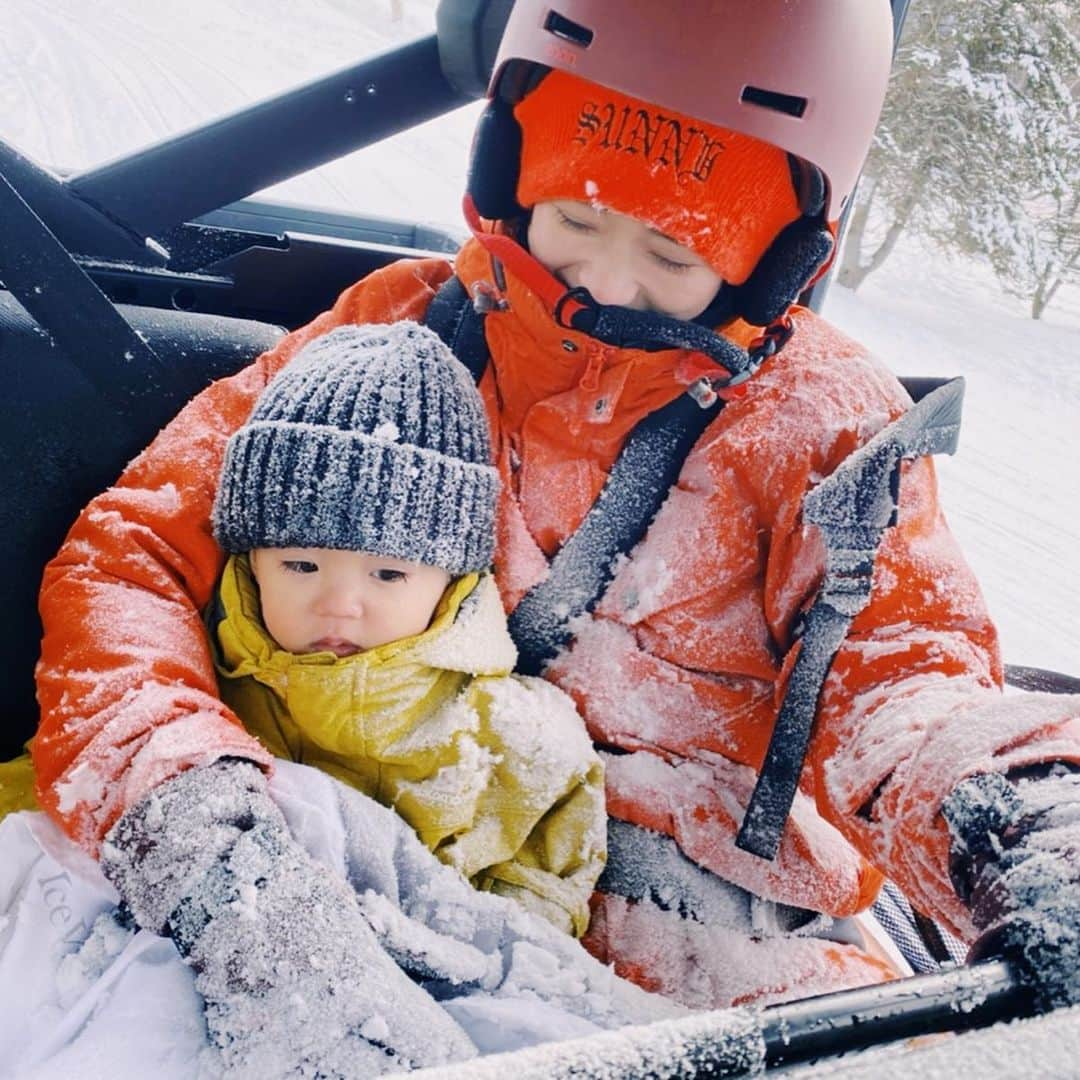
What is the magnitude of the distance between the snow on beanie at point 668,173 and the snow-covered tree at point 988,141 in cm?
114

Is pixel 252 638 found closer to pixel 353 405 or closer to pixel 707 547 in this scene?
pixel 353 405

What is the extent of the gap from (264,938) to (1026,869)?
2.06ft

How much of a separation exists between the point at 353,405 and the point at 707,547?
0.47 metres

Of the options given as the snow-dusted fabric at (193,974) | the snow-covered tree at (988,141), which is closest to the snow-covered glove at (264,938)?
the snow-dusted fabric at (193,974)

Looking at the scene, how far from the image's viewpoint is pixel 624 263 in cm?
117

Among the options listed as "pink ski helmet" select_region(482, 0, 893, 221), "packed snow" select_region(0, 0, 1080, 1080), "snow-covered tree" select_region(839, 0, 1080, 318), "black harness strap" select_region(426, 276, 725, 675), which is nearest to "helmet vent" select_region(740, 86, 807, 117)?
"pink ski helmet" select_region(482, 0, 893, 221)

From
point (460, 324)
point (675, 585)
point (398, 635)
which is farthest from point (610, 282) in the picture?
point (398, 635)

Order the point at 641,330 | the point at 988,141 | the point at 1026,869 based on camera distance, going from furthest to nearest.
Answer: the point at 988,141 → the point at 641,330 → the point at 1026,869

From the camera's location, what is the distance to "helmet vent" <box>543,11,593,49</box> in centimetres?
118

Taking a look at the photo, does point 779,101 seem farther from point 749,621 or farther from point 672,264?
point 749,621

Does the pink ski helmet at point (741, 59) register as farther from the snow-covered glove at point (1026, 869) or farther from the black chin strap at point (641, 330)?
the snow-covered glove at point (1026, 869)

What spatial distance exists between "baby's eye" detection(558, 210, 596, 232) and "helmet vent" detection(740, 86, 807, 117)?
0.80 feet

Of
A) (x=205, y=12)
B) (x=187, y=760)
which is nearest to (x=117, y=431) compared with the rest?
(x=187, y=760)

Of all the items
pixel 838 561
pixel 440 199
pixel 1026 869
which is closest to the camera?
pixel 1026 869
